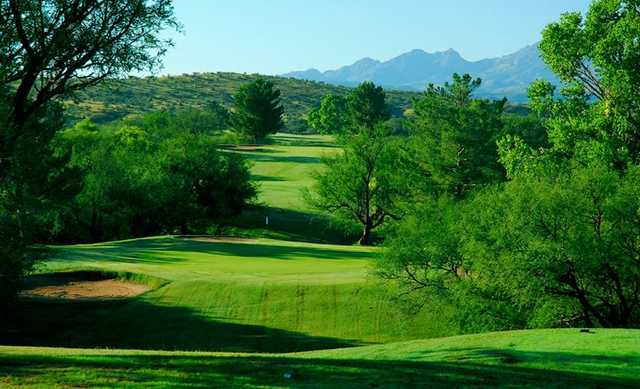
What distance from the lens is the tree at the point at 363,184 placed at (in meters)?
67.1

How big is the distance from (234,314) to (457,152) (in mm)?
40589

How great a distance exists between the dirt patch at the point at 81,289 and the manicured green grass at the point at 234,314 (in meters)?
1.01

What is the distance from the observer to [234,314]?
3098cm

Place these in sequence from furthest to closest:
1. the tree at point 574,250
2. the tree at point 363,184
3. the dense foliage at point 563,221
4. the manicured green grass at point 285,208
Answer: the manicured green grass at point 285,208 → the tree at point 363,184 → the dense foliage at point 563,221 → the tree at point 574,250

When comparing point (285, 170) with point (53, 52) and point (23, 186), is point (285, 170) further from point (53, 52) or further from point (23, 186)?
point (53, 52)

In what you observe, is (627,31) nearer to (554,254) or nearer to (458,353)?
(554,254)

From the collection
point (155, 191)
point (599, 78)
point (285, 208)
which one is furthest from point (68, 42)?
point (285, 208)

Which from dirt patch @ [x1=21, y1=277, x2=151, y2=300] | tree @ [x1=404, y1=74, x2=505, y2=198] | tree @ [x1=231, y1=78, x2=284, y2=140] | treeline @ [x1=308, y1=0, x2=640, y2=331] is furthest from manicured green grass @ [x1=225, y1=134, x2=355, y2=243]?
dirt patch @ [x1=21, y1=277, x2=151, y2=300]

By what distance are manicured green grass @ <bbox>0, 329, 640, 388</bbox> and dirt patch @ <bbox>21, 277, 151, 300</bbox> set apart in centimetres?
1617

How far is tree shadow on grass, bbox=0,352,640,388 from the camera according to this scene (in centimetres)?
1209

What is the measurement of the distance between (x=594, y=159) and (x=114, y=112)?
164705mm

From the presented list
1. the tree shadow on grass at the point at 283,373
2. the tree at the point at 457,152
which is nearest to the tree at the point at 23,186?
the tree shadow on grass at the point at 283,373

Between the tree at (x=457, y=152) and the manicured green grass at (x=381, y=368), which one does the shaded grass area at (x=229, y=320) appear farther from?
the tree at (x=457, y=152)

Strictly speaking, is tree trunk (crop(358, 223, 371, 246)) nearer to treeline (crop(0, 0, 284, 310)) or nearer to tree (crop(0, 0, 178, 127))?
treeline (crop(0, 0, 284, 310))
